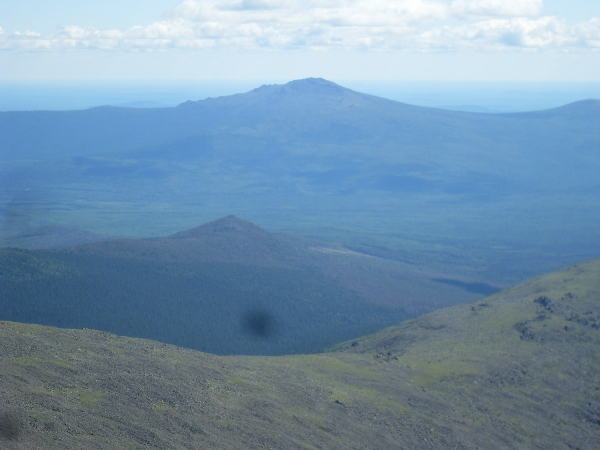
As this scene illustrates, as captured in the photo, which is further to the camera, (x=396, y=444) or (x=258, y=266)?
(x=258, y=266)

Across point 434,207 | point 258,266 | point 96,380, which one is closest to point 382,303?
point 258,266

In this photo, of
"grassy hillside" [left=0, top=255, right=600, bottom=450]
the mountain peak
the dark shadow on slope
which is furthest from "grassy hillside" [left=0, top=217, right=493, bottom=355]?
"grassy hillside" [left=0, top=255, right=600, bottom=450]

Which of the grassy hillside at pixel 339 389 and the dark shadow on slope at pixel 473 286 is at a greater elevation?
the grassy hillside at pixel 339 389

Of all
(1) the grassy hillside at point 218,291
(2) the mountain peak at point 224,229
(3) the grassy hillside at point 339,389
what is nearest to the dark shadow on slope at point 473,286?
(1) the grassy hillside at point 218,291

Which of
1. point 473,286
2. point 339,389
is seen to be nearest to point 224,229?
point 473,286

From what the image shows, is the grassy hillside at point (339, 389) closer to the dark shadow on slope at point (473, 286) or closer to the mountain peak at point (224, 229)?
the dark shadow on slope at point (473, 286)

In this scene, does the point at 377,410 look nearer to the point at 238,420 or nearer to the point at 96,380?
the point at 238,420
